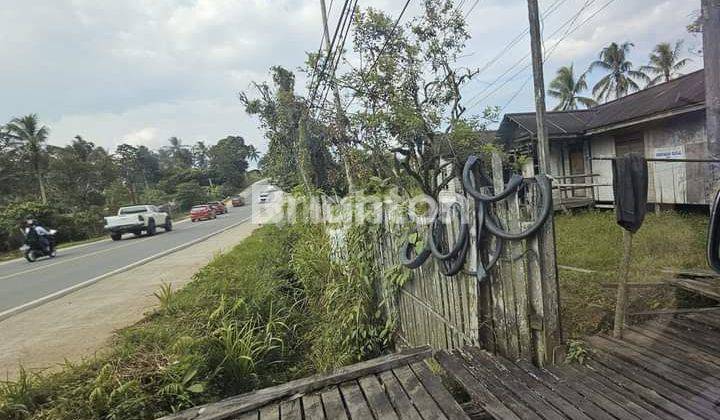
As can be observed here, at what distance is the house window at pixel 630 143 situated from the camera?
33.3 ft

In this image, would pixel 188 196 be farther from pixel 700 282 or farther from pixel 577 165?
pixel 700 282

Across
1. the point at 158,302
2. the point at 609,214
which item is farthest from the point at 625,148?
the point at 158,302

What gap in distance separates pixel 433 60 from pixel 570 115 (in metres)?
8.29

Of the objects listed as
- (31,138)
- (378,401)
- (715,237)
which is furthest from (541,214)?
(31,138)

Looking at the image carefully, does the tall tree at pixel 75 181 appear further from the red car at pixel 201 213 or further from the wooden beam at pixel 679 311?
the wooden beam at pixel 679 311

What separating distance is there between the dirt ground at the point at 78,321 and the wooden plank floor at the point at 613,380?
4.03 meters

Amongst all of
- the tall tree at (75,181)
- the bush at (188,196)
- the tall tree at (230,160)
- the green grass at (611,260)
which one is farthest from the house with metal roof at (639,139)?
the tall tree at (230,160)

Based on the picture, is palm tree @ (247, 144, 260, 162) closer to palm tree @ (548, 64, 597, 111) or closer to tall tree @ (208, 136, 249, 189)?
tall tree @ (208, 136, 249, 189)

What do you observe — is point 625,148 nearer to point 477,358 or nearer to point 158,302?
point 477,358

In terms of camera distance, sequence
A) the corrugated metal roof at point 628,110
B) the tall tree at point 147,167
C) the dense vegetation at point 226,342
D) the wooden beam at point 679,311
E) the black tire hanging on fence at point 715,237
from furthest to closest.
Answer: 1. the tall tree at point 147,167
2. the corrugated metal roof at point 628,110
3. the wooden beam at point 679,311
4. the dense vegetation at point 226,342
5. the black tire hanging on fence at point 715,237

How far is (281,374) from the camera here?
396cm

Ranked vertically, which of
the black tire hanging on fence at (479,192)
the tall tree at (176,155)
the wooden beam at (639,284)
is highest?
the tall tree at (176,155)

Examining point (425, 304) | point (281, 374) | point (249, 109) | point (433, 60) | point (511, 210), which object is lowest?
point (281, 374)

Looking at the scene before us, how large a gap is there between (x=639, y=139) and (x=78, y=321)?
13.3m
